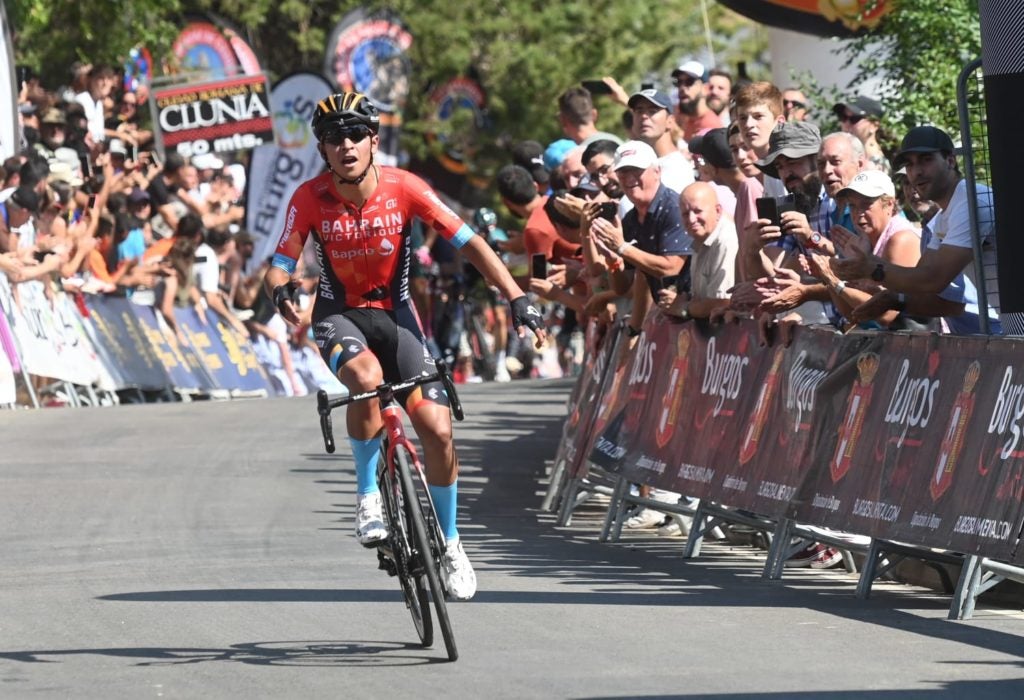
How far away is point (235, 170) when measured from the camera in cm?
3139

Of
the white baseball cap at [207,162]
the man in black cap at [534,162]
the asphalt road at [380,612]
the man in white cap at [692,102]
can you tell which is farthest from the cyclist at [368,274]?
the white baseball cap at [207,162]

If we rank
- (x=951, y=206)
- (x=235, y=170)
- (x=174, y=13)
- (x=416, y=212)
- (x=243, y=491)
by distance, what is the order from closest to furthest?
(x=416, y=212)
(x=951, y=206)
(x=243, y=491)
(x=235, y=170)
(x=174, y=13)

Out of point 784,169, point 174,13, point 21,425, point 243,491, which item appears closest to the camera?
point 784,169

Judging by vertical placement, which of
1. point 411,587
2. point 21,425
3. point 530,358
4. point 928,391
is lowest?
point 530,358

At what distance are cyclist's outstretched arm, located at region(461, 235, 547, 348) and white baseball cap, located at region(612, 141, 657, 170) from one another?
3475mm

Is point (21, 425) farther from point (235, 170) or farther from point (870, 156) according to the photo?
point (235, 170)

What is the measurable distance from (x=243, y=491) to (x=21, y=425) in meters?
4.77

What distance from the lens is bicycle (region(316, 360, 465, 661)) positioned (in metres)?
8.70

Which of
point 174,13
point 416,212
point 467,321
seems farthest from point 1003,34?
point 174,13

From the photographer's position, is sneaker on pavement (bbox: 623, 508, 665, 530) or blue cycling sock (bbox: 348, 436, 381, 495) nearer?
blue cycling sock (bbox: 348, 436, 381, 495)

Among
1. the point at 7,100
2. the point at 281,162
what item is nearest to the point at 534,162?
the point at 7,100

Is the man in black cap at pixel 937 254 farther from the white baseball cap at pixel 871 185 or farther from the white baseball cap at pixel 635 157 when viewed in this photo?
the white baseball cap at pixel 635 157

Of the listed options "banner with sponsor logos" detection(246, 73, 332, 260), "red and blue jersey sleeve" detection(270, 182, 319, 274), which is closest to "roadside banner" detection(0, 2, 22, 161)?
"banner with sponsor logos" detection(246, 73, 332, 260)

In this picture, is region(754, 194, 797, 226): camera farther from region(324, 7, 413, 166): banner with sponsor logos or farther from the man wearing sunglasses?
region(324, 7, 413, 166): banner with sponsor logos
